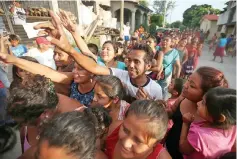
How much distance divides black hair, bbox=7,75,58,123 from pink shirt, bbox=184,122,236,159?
101cm

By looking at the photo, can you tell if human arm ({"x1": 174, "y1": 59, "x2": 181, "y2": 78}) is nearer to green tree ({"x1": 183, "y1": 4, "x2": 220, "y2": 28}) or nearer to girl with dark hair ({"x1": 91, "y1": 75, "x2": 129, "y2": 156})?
girl with dark hair ({"x1": 91, "y1": 75, "x2": 129, "y2": 156})

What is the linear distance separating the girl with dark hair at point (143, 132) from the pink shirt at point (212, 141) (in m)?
→ 0.21

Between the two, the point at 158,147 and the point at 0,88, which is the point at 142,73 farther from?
the point at 0,88

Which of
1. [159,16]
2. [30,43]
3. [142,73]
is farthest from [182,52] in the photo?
[159,16]

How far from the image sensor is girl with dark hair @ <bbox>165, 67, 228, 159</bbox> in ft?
5.16

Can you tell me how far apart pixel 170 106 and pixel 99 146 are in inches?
34.3

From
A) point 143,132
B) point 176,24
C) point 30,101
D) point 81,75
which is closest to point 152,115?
point 143,132

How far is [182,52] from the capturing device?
5445mm

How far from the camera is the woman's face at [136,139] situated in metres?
1.23

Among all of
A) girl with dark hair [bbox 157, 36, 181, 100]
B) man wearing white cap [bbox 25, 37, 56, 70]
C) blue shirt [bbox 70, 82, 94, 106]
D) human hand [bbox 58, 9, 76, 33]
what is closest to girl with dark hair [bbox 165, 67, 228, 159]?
blue shirt [bbox 70, 82, 94, 106]

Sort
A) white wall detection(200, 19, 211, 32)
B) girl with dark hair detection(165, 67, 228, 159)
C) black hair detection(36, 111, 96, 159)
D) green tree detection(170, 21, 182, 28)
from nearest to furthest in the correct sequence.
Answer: black hair detection(36, 111, 96, 159), girl with dark hair detection(165, 67, 228, 159), white wall detection(200, 19, 211, 32), green tree detection(170, 21, 182, 28)

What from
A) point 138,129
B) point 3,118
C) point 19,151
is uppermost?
point 138,129

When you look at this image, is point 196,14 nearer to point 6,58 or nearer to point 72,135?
point 6,58

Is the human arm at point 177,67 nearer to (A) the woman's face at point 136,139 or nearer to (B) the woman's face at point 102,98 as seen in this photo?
(B) the woman's face at point 102,98
